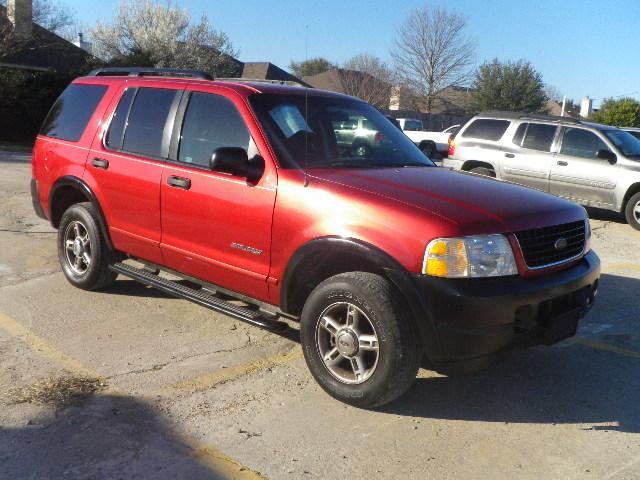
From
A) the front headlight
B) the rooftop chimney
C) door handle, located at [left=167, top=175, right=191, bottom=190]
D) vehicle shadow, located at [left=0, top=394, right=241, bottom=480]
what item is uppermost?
the rooftop chimney

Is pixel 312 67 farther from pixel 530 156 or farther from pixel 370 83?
pixel 530 156

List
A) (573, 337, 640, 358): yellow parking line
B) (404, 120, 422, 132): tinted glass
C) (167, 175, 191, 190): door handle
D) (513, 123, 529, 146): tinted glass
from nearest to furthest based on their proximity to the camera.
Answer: (167, 175, 191, 190): door handle, (573, 337, 640, 358): yellow parking line, (513, 123, 529, 146): tinted glass, (404, 120, 422, 132): tinted glass

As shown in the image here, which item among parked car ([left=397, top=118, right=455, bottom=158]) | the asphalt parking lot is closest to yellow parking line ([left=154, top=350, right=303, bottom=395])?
the asphalt parking lot

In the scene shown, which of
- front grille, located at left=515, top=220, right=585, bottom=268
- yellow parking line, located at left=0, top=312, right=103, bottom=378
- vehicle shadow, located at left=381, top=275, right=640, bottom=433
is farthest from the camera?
yellow parking line, located at left=0, top=312, right=103, bottom=378

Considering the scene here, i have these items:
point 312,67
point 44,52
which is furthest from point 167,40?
point 312,67

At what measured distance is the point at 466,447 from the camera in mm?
3568

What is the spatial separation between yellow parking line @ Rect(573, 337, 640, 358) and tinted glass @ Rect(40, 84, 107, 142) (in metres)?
4.48

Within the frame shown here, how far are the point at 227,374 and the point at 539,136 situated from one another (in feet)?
29.6

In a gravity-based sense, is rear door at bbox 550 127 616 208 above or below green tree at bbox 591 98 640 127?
below

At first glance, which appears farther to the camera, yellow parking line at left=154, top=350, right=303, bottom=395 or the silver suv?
the silver suv

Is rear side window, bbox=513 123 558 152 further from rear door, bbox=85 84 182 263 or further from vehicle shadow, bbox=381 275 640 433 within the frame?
rear door, bbox=85 84 182 263

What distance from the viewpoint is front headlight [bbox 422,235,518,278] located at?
3.59 metres

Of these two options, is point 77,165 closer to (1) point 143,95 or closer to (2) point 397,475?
(1) point 143,95

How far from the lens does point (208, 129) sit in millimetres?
4891
